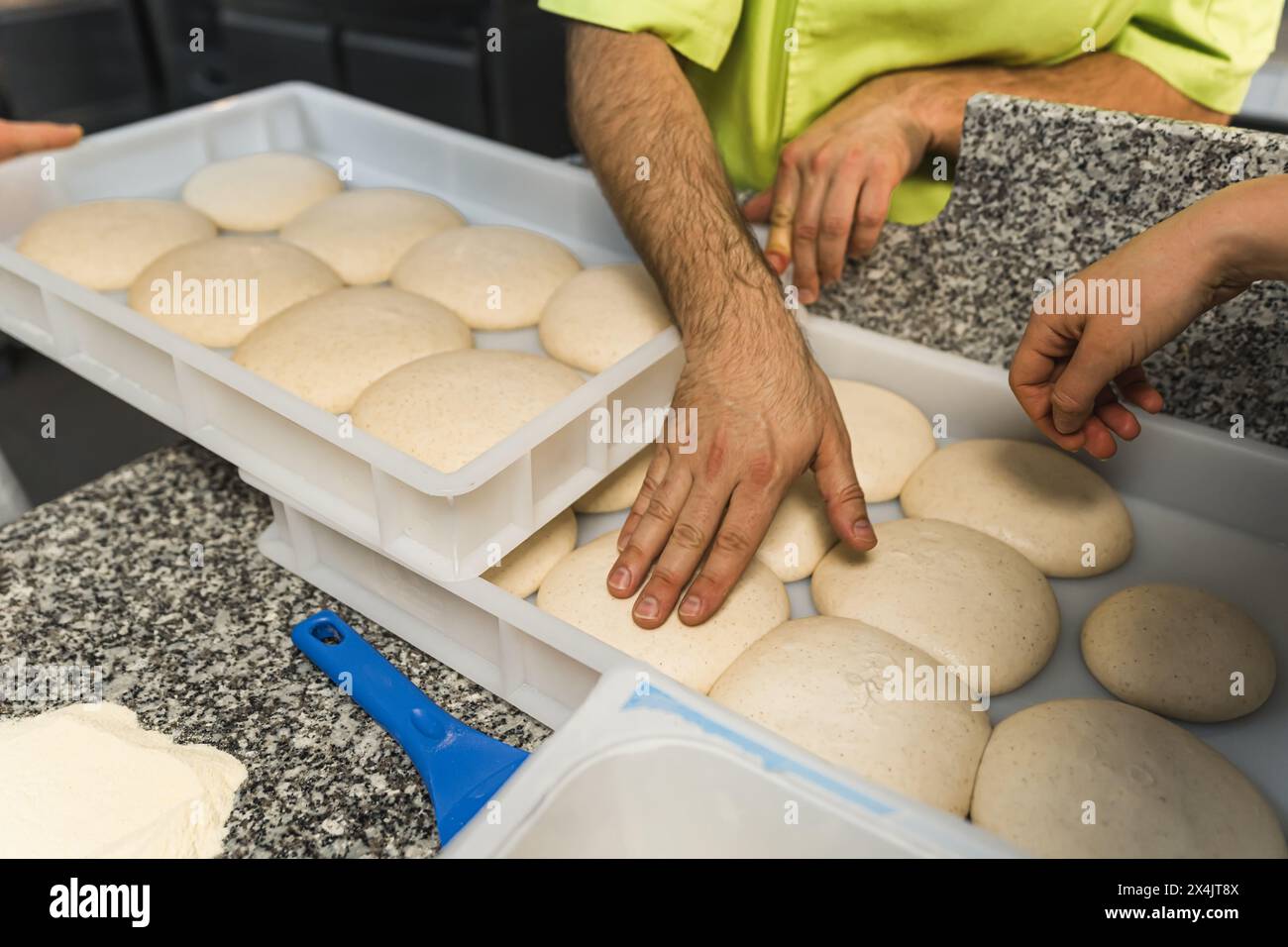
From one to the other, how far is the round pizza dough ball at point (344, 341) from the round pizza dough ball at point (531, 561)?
0.33 meters

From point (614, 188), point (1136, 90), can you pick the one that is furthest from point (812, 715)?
point (1136, 90)

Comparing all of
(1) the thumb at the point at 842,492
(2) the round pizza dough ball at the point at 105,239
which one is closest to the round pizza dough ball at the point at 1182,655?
(1) the thumb at the point at 842,492

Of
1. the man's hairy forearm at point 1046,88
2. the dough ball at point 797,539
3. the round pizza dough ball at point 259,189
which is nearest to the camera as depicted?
the dough ball at point 797,539

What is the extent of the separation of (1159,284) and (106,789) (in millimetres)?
1044

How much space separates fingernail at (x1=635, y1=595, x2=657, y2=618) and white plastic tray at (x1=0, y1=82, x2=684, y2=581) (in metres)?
0.14

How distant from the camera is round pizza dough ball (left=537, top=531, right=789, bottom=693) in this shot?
0.97m

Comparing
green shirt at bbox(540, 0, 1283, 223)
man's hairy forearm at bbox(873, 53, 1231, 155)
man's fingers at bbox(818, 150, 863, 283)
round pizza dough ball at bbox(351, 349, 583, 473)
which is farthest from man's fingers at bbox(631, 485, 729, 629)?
man's hairy forearm at bbox(873, 53, 1231, 155)

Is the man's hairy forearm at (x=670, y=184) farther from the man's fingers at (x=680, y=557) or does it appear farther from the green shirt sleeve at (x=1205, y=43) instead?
the green shirt sleeve at (x=1205, y=43)

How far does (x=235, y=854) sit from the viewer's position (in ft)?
2.63

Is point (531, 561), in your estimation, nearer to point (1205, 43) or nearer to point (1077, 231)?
point (1077, 231)

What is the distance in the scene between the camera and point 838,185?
125cm

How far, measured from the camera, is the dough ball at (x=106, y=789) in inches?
30.5

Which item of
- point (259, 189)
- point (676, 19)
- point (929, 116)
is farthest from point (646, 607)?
point (259, 189)
